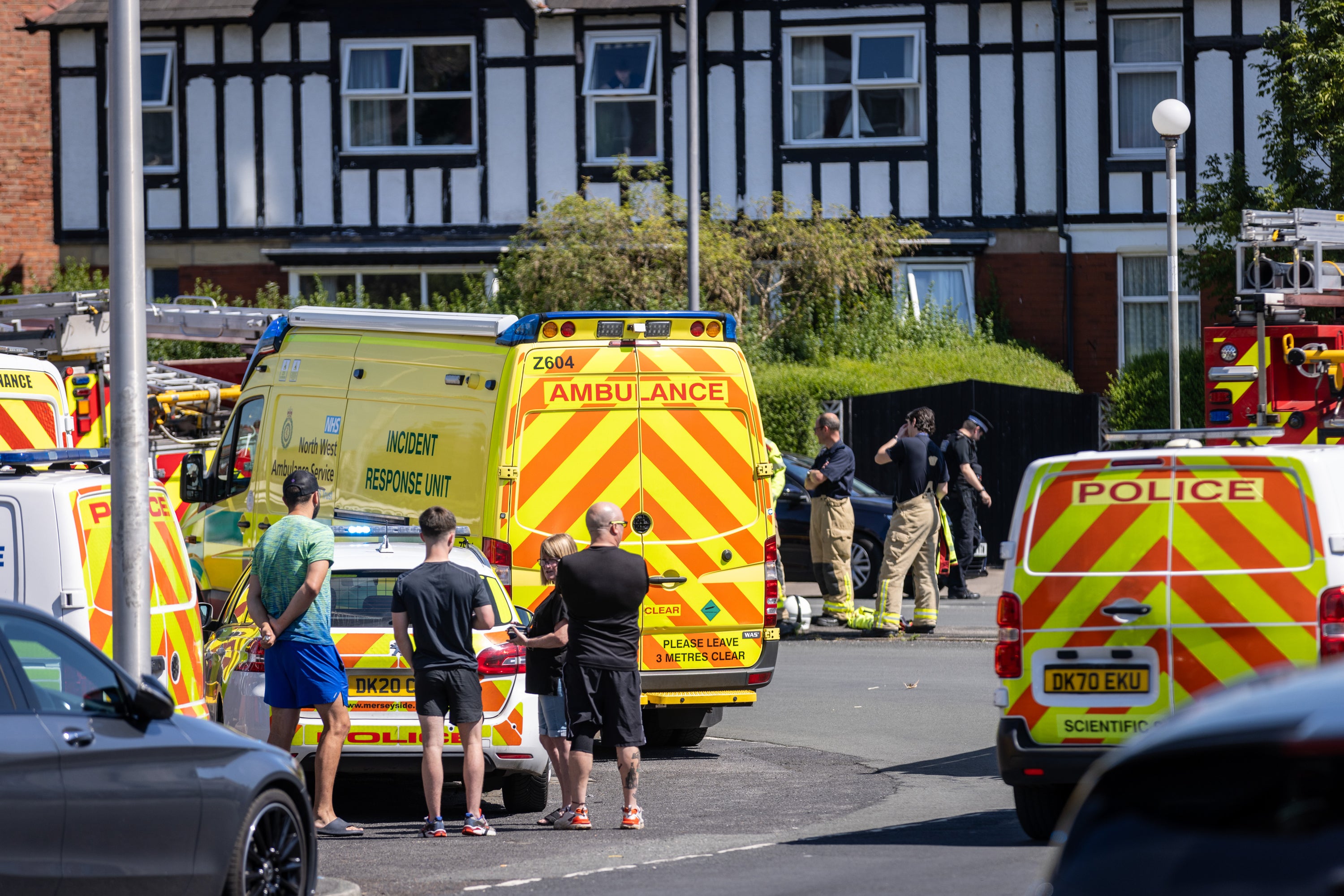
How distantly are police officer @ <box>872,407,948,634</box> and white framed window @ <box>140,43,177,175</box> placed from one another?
1684 cm

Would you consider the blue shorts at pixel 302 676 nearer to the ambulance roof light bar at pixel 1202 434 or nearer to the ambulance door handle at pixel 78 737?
the ambulance door handle at pixel 78 737

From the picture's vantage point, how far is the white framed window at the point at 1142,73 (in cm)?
2739

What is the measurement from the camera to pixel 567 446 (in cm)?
1137

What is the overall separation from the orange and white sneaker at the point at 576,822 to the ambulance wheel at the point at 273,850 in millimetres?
2391

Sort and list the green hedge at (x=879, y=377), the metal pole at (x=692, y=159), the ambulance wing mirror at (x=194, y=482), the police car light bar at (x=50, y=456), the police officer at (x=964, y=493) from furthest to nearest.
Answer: the green hedge at (x=879, y=377)
the metal pole at (x=692, y=159)
the police officer at (x=964, y=493)
the ambulance wing mirror at (x=194, y=482)
the police car light bar at (x=50, y=456)

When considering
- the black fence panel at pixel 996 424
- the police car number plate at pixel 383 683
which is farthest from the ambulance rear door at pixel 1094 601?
the black fence panel at pixel 996 424

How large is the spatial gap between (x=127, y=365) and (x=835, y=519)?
1024 centimetres

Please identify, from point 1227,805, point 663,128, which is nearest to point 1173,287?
point 663,128

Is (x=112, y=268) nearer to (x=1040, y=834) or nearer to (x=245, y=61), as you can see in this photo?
(x=1040, y=834)

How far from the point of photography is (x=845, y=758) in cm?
1149

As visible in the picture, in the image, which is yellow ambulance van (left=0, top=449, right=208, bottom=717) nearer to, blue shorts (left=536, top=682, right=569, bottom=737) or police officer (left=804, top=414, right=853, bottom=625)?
blue shorts (left=536, top=682, right=569, bottom=737)

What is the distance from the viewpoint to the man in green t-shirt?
909 cm

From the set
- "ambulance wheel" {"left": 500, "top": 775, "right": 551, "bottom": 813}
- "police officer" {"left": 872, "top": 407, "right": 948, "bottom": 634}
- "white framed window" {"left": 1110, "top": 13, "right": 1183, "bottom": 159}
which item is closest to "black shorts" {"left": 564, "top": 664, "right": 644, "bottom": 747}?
"ambulance wheel" {"left": 500, "top": 775, "right": 551, "bottom": 813}

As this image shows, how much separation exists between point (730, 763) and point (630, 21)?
19220 mm
